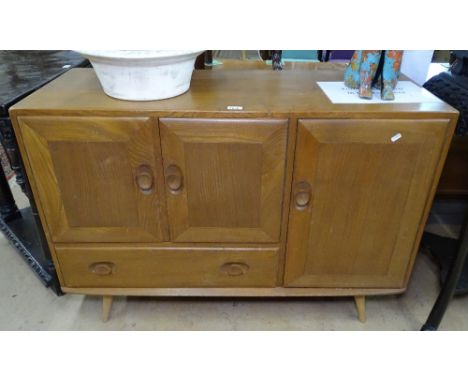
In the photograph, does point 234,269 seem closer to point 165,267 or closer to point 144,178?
point 165,267

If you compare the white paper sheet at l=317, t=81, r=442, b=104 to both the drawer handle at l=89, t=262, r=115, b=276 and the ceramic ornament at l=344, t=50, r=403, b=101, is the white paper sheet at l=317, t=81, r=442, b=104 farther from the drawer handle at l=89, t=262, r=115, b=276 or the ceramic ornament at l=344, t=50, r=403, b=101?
the drawer handle at l=89, t=262, r=115, b=276

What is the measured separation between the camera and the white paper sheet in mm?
860

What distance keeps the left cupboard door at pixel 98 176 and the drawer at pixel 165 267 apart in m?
0.05

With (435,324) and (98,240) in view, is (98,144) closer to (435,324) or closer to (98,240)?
(98,240)

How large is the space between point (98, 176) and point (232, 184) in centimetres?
32

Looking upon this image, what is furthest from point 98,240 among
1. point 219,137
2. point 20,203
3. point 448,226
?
point 448,226

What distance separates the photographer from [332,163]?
854 mm

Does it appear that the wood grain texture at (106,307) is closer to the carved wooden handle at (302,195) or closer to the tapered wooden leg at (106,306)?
the tapered wooden leg at (106,306)

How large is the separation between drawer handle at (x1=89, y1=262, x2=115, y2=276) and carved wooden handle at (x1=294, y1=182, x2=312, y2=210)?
54 centimetres

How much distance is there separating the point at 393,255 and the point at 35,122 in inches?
37.8

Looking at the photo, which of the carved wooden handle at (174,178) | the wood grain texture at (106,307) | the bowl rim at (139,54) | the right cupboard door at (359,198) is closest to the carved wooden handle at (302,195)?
the right cupboard door at (359,198)

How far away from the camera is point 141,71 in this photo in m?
0.80

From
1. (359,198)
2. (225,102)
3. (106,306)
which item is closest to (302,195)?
(359,198)

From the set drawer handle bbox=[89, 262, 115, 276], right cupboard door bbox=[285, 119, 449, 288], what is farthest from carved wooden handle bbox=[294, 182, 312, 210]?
drawer handle bbox=[89, 262, 115, 276]
